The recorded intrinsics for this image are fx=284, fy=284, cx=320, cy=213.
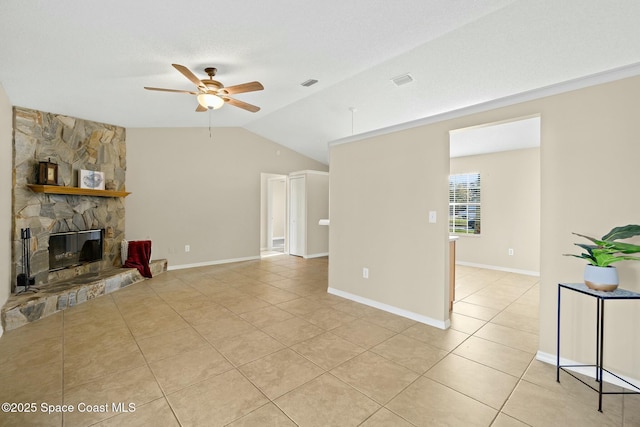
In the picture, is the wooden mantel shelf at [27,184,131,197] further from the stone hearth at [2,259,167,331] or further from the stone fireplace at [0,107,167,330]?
the stone hearth at [2,259,167,331]

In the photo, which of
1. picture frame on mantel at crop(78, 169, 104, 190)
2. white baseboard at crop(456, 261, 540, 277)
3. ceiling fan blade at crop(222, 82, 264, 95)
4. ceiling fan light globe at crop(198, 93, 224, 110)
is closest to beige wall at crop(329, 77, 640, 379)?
ceiling fan blade at crop(222, 82, 264, 95)

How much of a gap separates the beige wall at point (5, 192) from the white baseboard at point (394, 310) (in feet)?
12.8

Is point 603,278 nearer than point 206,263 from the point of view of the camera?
Yes

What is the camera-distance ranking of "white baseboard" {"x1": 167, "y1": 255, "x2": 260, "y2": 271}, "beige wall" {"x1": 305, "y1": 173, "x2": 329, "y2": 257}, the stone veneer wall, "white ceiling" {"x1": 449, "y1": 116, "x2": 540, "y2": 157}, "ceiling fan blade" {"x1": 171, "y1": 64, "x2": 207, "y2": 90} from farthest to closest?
"beige wall" {"x1": 305, "y1": 173, "x2": 329, "y2": 257}
"white baseboard" {"x1": 167, "y1": 255, "x2": 260, "y2": 271}
"white ceiling" {"x1": 449, "y1": 116, "x2": 540, "y2": 157}
the stone veneer wall
"ceiling fan blade" {"x1": 171, "y1": 64, "x2": 207, "y2": 90}

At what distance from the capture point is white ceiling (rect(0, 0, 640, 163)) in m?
2.29

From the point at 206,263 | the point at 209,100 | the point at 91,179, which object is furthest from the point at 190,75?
the point at 206,263

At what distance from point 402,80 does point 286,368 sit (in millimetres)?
3684

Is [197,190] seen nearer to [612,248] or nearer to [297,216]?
[297,216]

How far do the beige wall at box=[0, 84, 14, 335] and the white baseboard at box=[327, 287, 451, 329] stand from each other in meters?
3.90

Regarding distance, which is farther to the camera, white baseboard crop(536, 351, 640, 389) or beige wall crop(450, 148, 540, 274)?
beige wall crop(450, 148, 540, 274)

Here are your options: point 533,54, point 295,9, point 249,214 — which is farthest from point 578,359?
point 249,214

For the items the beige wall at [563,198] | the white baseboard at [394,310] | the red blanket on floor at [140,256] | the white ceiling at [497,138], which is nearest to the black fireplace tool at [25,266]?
the red blanket on floor at [140,256]

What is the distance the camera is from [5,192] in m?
3.37

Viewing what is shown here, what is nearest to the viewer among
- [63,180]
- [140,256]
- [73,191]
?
[73,191]
